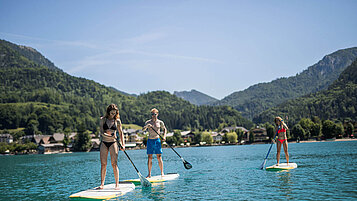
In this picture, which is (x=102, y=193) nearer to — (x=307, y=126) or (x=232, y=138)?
(x=307, y=126)

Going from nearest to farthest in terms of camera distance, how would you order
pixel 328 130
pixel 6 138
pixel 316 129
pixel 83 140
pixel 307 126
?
pixel 328 130
pixel 316 129
pixel 307 126
pixel 83 140
pixel 6 138

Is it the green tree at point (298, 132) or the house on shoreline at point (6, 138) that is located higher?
the house on shoreline at point (6, 138)

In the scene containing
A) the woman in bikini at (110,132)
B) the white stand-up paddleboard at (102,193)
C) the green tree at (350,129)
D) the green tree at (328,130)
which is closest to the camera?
the white stand-up paddleboard at (102,193)

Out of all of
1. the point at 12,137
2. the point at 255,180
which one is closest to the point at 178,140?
the point at 12,137

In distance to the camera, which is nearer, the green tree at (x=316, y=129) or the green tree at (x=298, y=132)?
the green tree at (x=316, y=129)

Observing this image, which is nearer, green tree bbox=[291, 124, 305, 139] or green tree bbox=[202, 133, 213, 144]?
green tree bbox=[291, 124, 305, 139]

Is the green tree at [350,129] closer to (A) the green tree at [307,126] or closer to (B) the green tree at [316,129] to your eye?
(B) the green tree at [316,129]

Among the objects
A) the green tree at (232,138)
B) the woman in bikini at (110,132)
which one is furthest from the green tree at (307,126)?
the woman in bikini at (110,132)

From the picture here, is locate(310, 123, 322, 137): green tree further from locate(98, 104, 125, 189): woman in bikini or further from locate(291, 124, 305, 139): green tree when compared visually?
locate(98, 104, 125, 189): woman in bikini

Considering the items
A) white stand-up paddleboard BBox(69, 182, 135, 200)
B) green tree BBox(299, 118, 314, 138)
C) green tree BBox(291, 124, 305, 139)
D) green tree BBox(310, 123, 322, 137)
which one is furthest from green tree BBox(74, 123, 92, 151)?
white stand-up paddleboard BBox(69, 182, 135, 200)

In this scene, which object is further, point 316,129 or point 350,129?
point 316,129

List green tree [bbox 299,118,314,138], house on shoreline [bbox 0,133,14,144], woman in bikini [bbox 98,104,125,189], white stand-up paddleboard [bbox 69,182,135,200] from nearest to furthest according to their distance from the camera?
white stand-up paddleboard [bbox 69,182,135,200]
woman in bikini [bbox 98,104,125,189]
green tree [bbox 299,118,314,138]
house on shoreline [bbox 0,133,14,144]

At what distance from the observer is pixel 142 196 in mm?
13977

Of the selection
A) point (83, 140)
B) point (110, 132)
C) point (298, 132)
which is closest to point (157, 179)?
point (110, 132)
